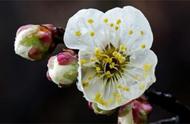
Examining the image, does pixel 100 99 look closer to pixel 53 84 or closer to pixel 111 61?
pixel 111 61

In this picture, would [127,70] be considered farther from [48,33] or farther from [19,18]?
[19,18]

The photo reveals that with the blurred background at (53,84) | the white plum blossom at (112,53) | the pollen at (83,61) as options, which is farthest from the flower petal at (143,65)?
the blurred background at (53,84)

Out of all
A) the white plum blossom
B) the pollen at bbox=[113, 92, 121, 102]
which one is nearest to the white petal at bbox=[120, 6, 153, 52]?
the white plum blossom

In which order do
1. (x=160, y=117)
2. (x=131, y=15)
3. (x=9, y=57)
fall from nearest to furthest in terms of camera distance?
1. (x=131, y=15)
2. (x=160, y=117)
3. (x=9, y=57)

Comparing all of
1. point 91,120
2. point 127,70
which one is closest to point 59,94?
point 91,120

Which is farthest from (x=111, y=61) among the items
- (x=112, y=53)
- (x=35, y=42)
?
(x=35, y=42)

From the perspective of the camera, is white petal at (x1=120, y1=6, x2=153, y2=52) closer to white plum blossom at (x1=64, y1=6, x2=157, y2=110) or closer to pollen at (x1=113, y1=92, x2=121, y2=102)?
white plum blossom at (x1=64, y1=6, x2=157, y2=110)
